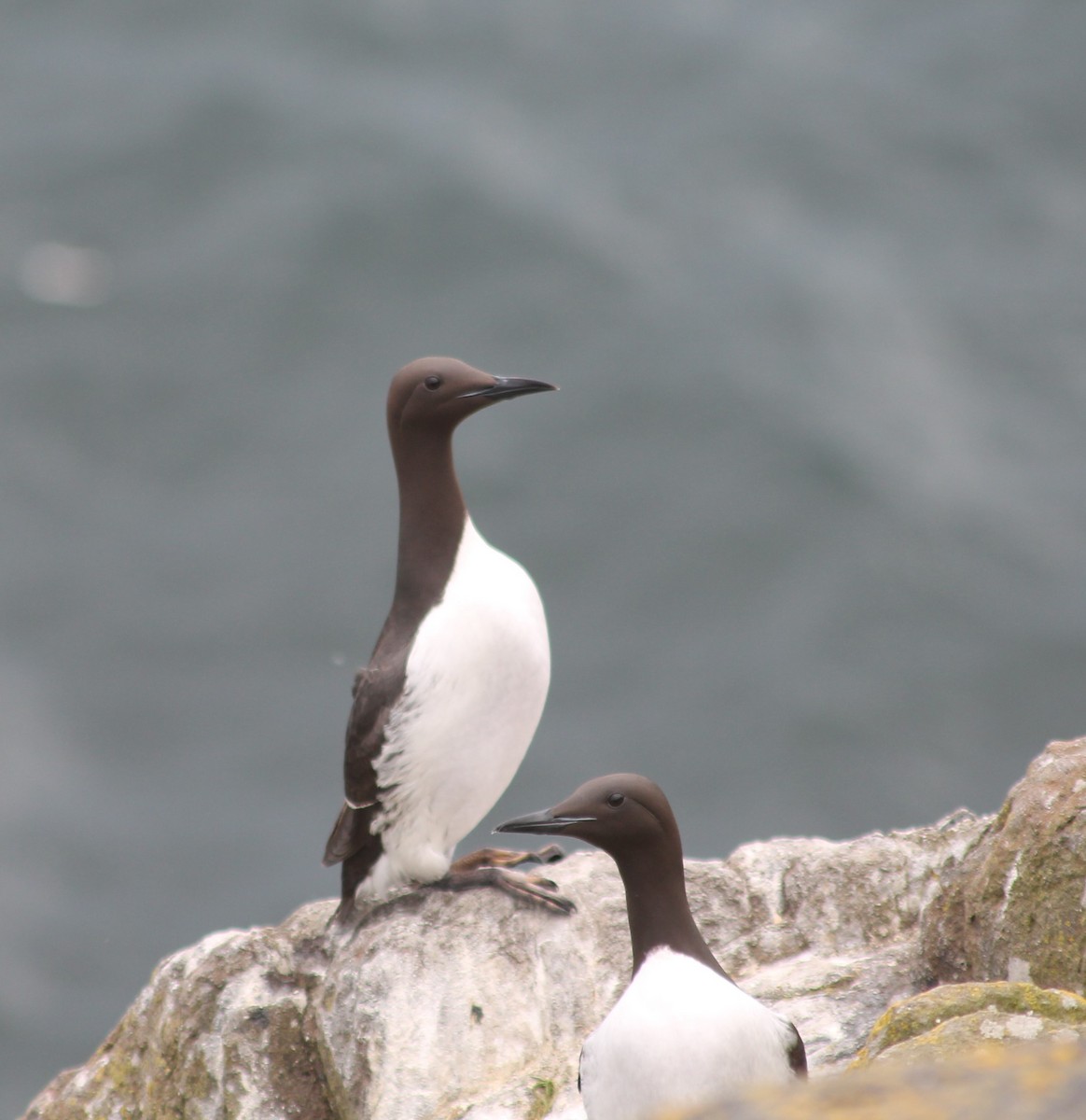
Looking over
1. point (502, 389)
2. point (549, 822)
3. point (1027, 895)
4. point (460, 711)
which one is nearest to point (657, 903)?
point (549, 822)

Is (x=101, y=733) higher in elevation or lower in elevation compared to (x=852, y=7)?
lower

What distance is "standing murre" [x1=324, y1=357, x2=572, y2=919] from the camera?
18.6 feet

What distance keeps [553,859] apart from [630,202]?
1569 centimetres

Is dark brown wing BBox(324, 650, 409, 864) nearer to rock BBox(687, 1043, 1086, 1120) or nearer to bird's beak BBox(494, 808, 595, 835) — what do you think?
bird's beak BBox(494, 808, 595, 835)

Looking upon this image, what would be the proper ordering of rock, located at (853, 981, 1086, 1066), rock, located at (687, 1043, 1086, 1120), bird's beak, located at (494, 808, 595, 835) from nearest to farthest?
rock, located at (687, 1043, 1086, 1120)
rock, located at (853, 981, 1086, 1066)
bird's beak, located at (494, 808, 595, 835)

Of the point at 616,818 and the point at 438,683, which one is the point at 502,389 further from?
the point at 616,818

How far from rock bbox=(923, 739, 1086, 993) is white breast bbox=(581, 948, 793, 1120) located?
24.0 inches

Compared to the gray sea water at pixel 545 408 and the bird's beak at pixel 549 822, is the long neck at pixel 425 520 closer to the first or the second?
the bird's beak at pixel 549 822

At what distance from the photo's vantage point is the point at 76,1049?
15.1 meters

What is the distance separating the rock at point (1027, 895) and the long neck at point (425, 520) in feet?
6.04

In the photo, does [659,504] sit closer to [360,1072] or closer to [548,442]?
[548,442]

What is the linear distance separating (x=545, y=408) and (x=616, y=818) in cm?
1421

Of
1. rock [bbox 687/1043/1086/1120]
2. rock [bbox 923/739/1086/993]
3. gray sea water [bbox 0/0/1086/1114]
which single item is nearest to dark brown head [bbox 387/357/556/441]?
rock [bbox 923/739/1086/993]

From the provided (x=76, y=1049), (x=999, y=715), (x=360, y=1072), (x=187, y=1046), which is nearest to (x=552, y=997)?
(x=360, y=1072)
